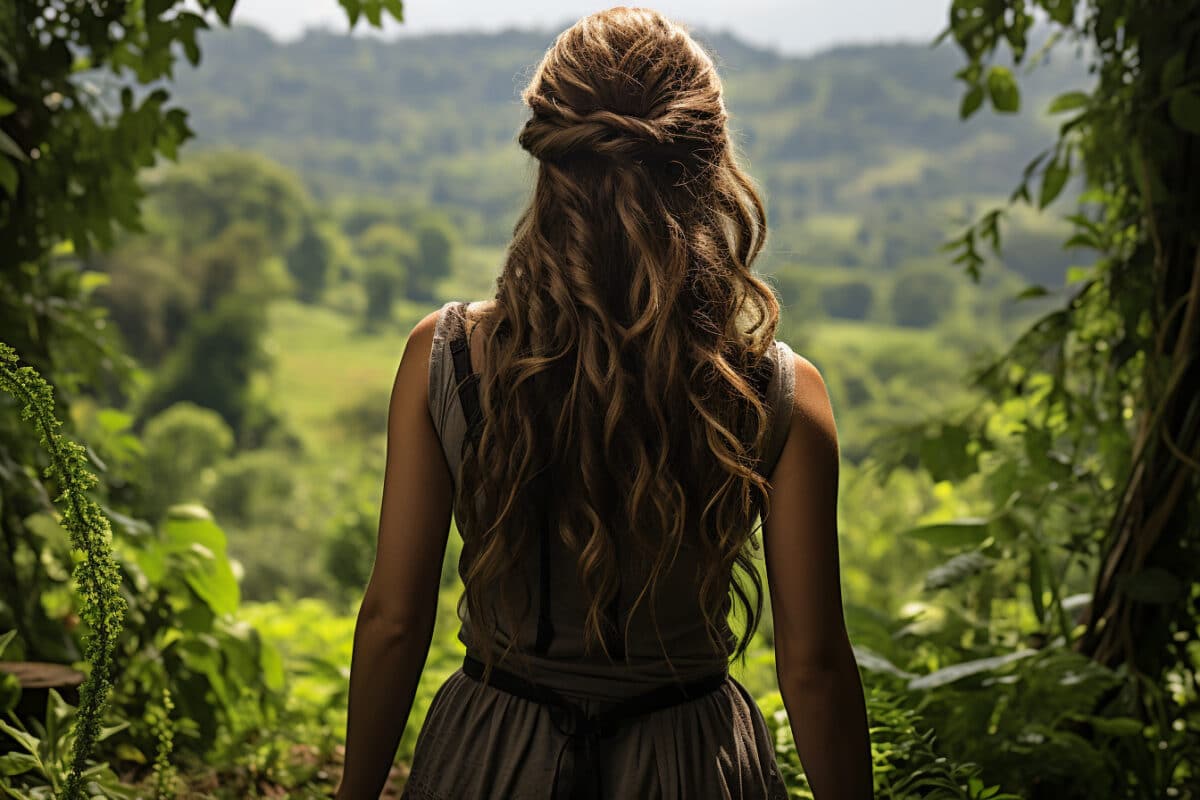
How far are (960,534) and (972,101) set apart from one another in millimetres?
853

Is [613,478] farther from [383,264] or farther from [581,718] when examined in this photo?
[383,264]

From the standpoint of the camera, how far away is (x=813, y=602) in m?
1.09

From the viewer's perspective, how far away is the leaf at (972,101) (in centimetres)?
205

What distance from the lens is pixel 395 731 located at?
112cm

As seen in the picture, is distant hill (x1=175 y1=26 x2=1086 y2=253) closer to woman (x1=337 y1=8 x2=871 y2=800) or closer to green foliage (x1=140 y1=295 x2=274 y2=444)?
green foliage (x1=140 y1=295 x2=274 y2=444)

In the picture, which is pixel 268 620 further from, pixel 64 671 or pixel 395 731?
pixel 395 731

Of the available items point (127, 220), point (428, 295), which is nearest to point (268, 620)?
point (127, 220)

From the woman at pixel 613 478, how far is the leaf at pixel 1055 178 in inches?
41.0

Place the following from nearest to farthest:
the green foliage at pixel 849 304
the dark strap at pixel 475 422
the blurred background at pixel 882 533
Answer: the dark strap at pixel 475 422
the blurred background at pixel 882 533
the green foliage at pixel 849 304

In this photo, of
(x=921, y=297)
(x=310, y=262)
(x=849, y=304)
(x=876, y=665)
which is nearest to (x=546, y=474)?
(x=876, y=665)

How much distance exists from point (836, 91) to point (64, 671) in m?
Answer: 85.7

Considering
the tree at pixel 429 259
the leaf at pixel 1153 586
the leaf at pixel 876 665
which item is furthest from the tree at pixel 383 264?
the leaf at pixel 1153 586

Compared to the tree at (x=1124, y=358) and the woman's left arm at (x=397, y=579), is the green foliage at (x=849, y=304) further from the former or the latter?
the woman's left arm at (x=397, y=579)

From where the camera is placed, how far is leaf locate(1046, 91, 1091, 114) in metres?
1.95
